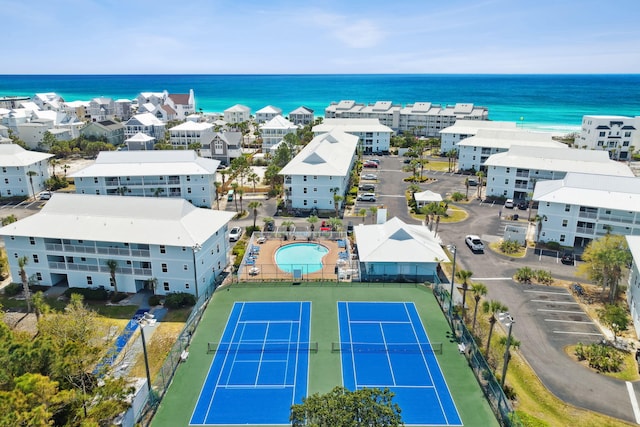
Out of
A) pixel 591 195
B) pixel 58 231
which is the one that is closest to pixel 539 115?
pixel 591 195

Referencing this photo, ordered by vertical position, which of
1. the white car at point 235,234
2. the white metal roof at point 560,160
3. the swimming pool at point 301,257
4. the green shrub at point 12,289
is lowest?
the green shrub at point 12,289

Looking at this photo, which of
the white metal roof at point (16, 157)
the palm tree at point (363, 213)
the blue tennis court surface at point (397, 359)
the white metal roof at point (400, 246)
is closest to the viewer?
the blue tennis court surface at point (397, 359)

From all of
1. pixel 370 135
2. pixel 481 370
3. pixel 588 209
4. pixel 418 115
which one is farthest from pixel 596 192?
pixel 418 115

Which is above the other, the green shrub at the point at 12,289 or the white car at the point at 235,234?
the white car at the point at 235,234

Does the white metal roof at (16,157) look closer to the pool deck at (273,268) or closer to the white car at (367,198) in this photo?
the pool deck at (273,268)

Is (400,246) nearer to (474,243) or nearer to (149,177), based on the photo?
(474,243)

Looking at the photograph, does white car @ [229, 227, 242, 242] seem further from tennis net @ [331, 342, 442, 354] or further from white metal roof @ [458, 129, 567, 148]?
white metal roof @ [458, 129, 567, 148]

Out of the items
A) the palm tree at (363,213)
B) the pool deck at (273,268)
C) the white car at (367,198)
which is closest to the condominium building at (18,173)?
the pool deck at (273,268)

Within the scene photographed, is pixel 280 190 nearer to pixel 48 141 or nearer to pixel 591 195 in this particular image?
pixel 591 195
